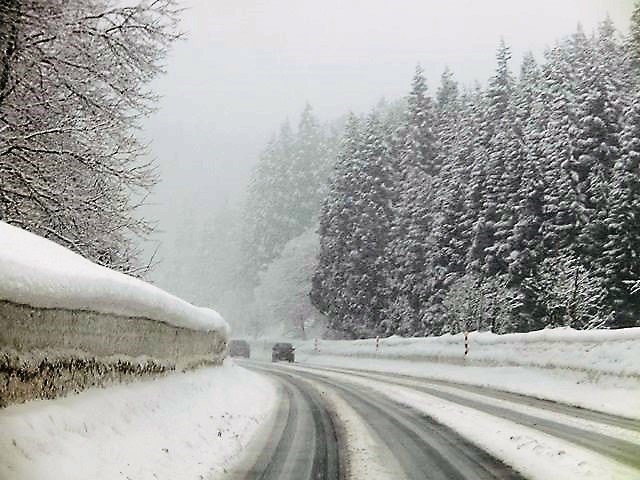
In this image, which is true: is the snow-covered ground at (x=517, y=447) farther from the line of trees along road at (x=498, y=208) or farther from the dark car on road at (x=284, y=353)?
the dark car on road at (x=284, y=353)

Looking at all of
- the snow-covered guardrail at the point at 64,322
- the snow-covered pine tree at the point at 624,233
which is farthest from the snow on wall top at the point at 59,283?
the snow-covered pine tree at the point at 624,233

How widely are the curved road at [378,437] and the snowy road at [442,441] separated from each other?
0.04ft

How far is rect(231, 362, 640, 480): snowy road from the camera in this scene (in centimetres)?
655

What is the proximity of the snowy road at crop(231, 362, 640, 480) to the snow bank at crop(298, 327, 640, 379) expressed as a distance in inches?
64.2

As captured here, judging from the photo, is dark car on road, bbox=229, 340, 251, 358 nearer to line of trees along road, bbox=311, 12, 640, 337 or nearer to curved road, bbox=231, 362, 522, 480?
line of trees along road, bbox=311, 12, 640, 337

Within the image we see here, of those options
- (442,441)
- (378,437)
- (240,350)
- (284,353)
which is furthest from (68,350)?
(240,350)

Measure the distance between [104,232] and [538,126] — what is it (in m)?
32.3

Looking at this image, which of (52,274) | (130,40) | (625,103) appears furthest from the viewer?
(625,103)

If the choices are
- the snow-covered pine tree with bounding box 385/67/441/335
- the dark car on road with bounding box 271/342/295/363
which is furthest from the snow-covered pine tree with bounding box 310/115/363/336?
the dark car on road with bounding box 271/342/295/363

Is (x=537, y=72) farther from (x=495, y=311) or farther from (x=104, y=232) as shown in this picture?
(x=104, y=232)

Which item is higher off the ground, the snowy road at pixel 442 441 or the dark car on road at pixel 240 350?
the snowy road at pixel 442 441

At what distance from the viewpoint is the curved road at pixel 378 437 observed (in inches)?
255

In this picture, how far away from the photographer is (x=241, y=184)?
155500 mm

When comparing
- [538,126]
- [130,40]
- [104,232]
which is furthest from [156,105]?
[538,126]
